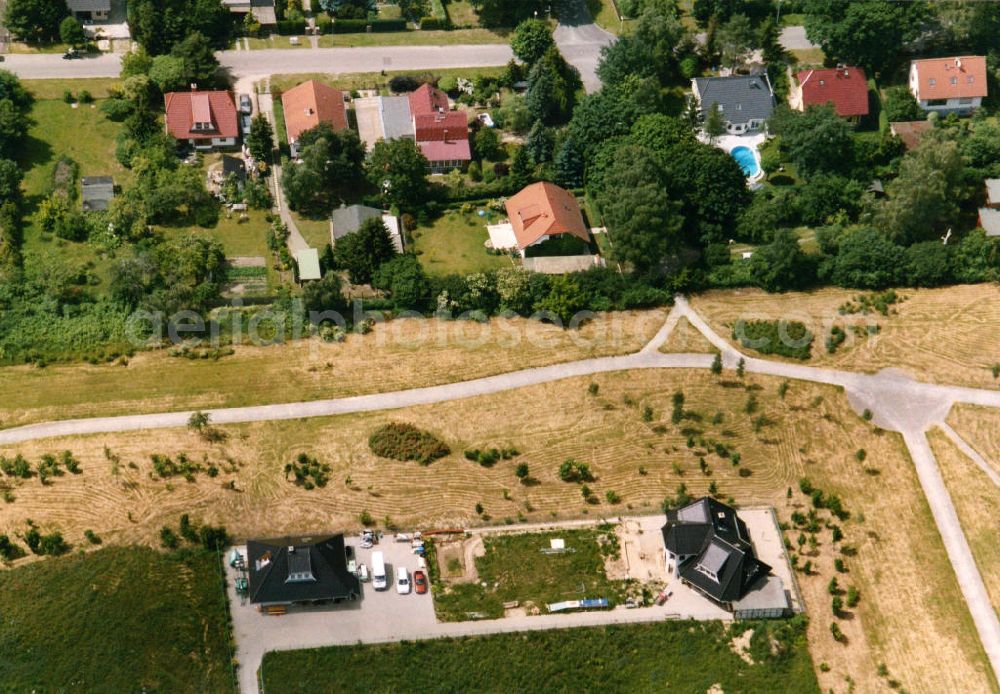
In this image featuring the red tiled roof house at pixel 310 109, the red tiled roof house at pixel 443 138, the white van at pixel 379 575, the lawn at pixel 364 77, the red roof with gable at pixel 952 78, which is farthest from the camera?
the lawn at pixel 364 77

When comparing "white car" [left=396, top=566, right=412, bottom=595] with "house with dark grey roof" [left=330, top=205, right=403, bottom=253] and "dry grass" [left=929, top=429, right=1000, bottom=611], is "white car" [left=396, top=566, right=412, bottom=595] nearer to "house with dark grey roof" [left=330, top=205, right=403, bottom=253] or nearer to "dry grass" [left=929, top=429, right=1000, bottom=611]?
"house with dark grey roof" [left=330, top=205, right=403, bottom=253]

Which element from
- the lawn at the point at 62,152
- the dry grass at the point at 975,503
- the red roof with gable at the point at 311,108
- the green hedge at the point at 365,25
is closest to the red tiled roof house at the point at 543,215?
the red roof with gable at the point at 311,108

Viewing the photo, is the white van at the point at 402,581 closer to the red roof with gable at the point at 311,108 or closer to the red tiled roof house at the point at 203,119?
the red roof with gable at the point at 311,108

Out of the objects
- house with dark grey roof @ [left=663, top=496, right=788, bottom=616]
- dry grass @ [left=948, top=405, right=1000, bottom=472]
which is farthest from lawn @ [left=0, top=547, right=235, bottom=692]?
dry grass @ [left=948, top=405, right=1000, bottom=472]

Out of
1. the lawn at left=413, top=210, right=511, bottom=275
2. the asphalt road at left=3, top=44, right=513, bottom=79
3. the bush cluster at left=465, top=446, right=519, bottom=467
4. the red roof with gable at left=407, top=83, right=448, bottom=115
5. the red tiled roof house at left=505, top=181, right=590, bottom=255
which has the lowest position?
the bush cluster at left=465, top=446, right=519, bottom=467

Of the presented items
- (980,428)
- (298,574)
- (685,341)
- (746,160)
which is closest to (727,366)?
(685,341)

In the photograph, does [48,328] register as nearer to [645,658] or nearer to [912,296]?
[645,658]
